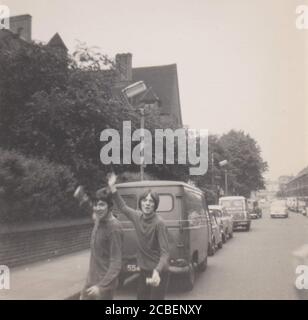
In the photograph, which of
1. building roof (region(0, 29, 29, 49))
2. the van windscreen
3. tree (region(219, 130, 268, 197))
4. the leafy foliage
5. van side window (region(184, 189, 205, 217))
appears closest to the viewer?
van side window (region(184, 189, 205, 217))

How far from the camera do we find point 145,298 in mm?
6355

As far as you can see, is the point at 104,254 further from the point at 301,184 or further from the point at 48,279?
the point at 301,184

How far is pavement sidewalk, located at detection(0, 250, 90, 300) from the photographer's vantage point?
9.00 meters

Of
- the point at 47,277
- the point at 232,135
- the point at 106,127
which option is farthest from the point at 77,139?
the point at 232,135

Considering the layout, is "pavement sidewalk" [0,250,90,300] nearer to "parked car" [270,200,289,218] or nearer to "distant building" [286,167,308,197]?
"distant building" [286,167,308,197]

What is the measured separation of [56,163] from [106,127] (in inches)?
72.1

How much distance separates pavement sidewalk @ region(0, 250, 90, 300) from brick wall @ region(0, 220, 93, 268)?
0.22 m

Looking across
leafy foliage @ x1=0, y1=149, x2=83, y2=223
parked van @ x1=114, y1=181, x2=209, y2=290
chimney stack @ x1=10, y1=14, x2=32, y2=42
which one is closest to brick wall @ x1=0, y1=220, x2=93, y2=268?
leafy foliage @ x1=0, y1=149, x2=83, y2=223

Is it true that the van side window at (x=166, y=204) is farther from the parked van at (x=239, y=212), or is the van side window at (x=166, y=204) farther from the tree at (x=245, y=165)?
the tree at (x=245, y=165)

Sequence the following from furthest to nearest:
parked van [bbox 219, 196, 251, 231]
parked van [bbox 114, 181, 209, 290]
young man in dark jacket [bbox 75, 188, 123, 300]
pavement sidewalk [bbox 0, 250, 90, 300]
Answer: parked van [bbox 219, 196, 251, 231]
parked van [bbox 114, 181, 209, 290]
pavement sidewalk [bbox 0, 250, 90, 300]
young man in dark jacket [bbox 75, 188, 123, 300]

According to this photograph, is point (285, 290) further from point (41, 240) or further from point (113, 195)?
point (41, 240)

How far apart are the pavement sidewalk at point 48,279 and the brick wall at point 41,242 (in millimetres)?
217

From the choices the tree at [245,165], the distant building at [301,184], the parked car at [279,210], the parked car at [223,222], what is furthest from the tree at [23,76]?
the tree at [245,165]
